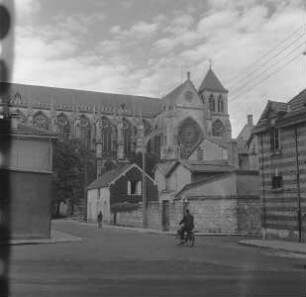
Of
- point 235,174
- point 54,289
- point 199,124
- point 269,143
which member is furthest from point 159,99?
point 54,289

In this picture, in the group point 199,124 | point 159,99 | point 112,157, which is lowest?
point 112,157

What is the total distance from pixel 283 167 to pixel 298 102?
322 cm

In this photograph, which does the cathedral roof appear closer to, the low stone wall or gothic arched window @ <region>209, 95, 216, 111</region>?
gothic arched window @ <region>209, 95, 216, 111</region>

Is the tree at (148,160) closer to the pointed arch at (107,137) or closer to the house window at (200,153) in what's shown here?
the pointed arch at (107,137)

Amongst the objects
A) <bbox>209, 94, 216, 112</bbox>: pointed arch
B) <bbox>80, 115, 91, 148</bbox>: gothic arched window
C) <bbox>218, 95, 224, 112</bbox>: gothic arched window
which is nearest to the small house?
<bbox>80, 115, 91, 148</bbox>: gothic arched window

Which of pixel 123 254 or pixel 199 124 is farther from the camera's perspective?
pixel 199 124

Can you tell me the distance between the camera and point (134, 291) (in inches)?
346

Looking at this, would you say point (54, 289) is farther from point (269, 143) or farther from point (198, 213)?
point (198, 213)

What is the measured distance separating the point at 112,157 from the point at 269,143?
72.3 m

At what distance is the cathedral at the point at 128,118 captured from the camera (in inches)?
3610

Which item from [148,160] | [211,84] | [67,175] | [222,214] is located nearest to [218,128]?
[211,84]

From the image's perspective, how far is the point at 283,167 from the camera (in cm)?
2436

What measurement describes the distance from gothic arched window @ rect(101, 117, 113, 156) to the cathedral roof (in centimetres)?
2006

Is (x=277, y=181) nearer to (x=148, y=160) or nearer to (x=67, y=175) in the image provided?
(x=67, y=175)
